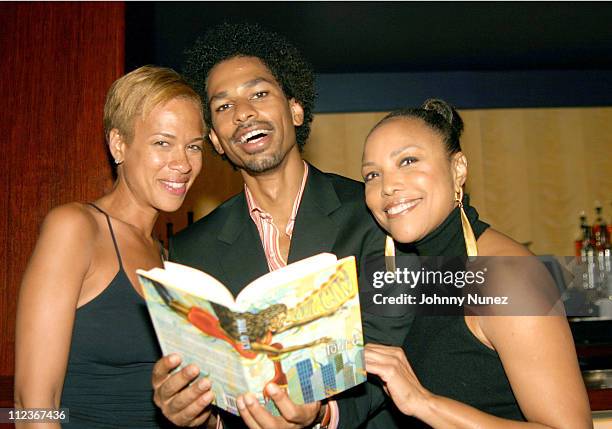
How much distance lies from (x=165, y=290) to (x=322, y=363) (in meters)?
0.35

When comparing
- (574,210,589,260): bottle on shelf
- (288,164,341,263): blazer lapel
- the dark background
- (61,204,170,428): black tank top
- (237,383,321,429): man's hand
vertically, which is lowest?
(237,383,321,429): man's hand

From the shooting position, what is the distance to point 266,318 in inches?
43.4

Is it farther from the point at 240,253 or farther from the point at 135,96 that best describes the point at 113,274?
the point at 135,96

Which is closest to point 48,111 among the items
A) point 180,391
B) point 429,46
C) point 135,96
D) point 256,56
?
point 135,96

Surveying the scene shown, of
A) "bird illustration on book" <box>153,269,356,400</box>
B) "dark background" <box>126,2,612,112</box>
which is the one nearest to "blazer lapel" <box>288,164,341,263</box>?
"bird illustration on book" <box>153,269,356,400</box>

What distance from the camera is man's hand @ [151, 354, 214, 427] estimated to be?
4.11 feet

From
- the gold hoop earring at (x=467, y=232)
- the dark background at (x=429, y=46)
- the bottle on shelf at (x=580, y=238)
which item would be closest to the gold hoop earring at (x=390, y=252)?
the gold hoop earring at (x=467, y=232)

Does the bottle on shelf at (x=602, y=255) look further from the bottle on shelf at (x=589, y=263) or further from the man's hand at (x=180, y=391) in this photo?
the man's hand at (x=180, y=391)

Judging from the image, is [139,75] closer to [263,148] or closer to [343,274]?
[263,148]

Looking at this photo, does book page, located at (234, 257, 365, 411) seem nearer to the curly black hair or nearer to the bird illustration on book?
the bird illustration on book

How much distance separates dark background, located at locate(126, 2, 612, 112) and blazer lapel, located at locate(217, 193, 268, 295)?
4.08 ft

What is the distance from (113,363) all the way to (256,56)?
4.01 feet

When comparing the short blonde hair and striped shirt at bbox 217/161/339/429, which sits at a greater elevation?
the short blonde hair

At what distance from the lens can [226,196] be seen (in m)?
5.86
